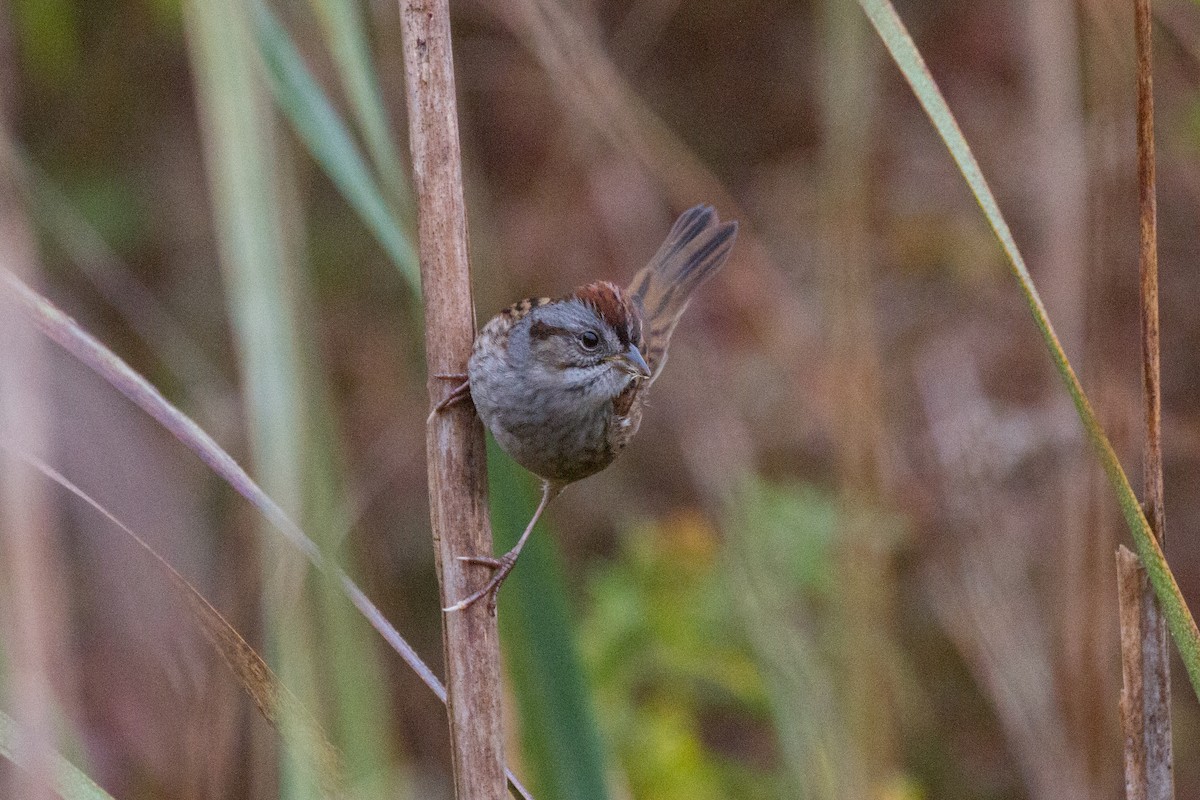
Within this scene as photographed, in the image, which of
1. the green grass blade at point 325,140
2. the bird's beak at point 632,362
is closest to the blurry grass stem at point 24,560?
the green grass blade at point 325,140

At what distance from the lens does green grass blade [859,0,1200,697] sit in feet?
4.33

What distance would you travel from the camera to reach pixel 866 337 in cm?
236

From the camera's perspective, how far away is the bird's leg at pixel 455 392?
1969 millimetres

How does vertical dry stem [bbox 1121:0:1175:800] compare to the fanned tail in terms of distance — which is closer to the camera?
vertical dry stem [bbox 1121:0:1175:800]

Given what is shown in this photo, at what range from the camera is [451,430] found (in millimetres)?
1977

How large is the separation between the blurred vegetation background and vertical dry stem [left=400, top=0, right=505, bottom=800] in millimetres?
60

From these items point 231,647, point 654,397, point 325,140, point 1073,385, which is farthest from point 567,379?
point 654,397

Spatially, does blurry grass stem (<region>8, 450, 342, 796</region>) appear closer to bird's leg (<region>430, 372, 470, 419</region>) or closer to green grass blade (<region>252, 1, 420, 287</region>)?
green grass blade (<region>252, 1, 420, 287</region>)

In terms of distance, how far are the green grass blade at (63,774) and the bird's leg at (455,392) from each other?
79 cm

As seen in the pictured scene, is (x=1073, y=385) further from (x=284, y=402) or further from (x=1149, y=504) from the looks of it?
(x=284, y=402)

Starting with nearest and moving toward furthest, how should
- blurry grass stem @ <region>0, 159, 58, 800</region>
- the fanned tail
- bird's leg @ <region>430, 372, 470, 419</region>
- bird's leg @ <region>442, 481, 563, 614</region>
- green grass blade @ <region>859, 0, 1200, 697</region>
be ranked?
blurry grass stem @ <region>0, 159, 58, 800</region>
green grass blade @ <region>859, 0, 1200, 697</region>
bird's leg @ <region>442, 481, 563, 614</region>
bird's leg @ <region>430, 372, 470, 419</region>
the fanned tail

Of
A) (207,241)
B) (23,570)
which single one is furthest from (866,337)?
(207,241)

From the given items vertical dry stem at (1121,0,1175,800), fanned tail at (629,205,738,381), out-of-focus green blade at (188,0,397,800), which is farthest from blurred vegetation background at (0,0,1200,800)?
vertical dry stem at (1121,0,1175,800)

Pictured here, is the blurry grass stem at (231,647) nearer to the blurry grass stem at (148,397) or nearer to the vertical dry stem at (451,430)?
the blurry grass stem at (148,397)
